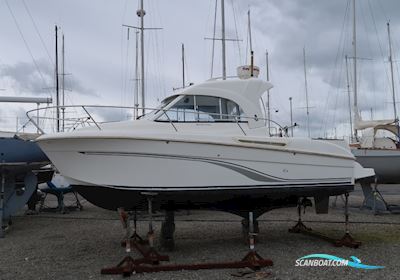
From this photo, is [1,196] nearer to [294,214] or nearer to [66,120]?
[66,120]

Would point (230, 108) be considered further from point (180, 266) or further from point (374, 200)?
point (374, 200)

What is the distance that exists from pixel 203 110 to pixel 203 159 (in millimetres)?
1365

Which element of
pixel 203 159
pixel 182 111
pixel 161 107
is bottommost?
pixel 203 159

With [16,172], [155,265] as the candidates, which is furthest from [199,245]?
[16,172]

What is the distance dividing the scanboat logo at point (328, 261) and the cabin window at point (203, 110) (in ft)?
8.69

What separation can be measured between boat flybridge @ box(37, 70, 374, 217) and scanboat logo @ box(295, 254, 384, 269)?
1186 millimetres

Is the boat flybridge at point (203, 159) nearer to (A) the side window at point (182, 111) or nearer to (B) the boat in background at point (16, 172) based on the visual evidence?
(A) the side window at point (182, 111)

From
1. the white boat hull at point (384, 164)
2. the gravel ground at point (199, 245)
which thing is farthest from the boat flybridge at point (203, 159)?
the white boat hull at point (384, 164)

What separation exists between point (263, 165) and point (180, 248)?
2.15m

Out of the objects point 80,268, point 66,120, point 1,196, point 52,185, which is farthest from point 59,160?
point 52,185

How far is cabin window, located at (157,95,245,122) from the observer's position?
740 centimetres

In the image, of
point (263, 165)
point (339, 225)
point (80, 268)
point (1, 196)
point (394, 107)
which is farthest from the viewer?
point (394, 107)

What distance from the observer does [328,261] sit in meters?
6.53

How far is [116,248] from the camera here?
25.1ft
